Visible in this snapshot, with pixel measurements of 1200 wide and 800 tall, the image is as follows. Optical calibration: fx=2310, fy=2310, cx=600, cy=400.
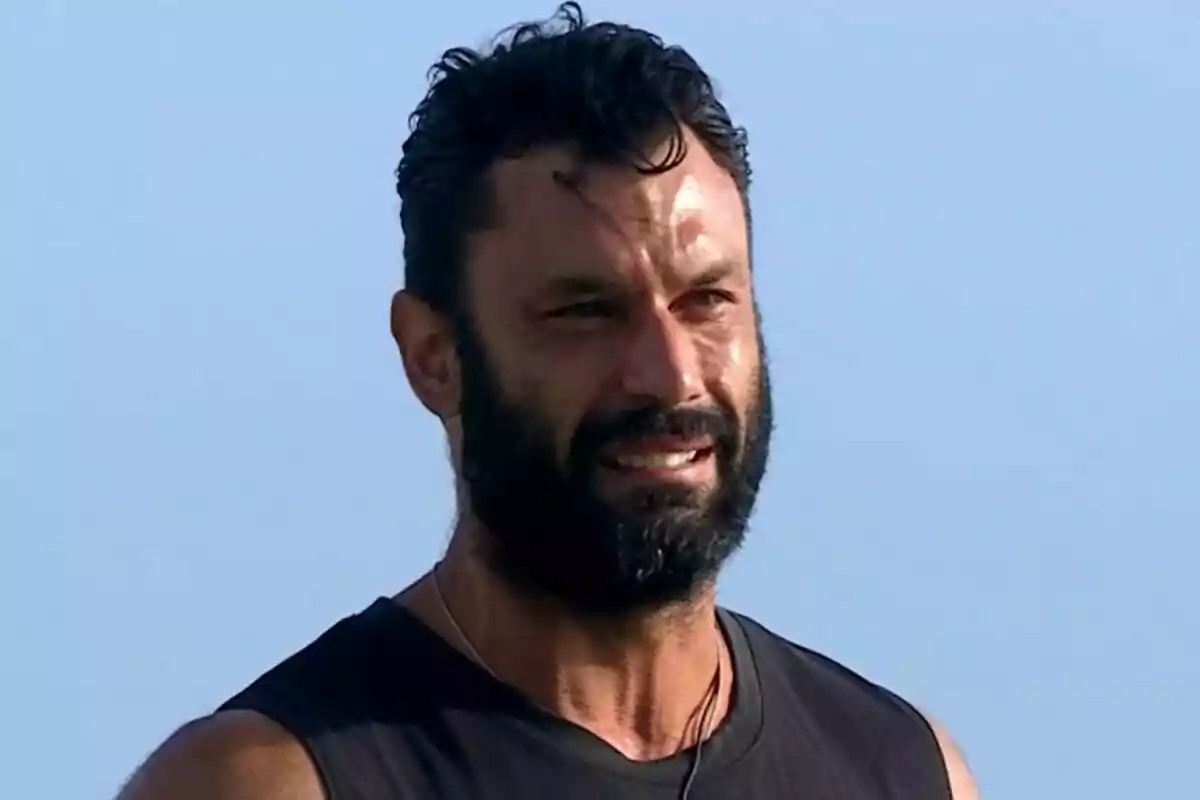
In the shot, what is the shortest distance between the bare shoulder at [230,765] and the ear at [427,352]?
0.48 metres

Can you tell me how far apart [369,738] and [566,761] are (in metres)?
0.24

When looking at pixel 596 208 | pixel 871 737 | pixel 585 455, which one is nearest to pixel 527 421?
pixel 585 455

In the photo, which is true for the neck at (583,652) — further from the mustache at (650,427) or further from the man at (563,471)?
the mustache at (650,427)

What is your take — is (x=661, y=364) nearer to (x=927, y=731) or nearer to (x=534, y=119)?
(x=534, y=119)

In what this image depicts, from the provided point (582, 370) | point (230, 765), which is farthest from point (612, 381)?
point (230, 765)

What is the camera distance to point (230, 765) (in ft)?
8.57

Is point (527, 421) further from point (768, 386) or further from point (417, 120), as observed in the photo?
point (417, 120)

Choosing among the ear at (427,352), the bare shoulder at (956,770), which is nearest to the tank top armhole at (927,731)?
the bare shoulder at (956,770)

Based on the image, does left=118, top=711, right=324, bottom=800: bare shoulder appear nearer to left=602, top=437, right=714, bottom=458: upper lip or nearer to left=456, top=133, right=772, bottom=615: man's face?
left=456, top=133, right=772, bottom=615: man's face

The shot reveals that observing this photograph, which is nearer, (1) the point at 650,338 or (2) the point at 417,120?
(1) the point at 650,338

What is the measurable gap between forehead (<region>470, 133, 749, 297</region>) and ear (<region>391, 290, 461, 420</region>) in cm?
12

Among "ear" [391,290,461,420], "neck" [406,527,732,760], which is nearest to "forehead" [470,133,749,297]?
"ear" [391,290,461,420]

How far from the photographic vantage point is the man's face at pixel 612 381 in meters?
2.67

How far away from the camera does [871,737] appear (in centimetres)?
311
